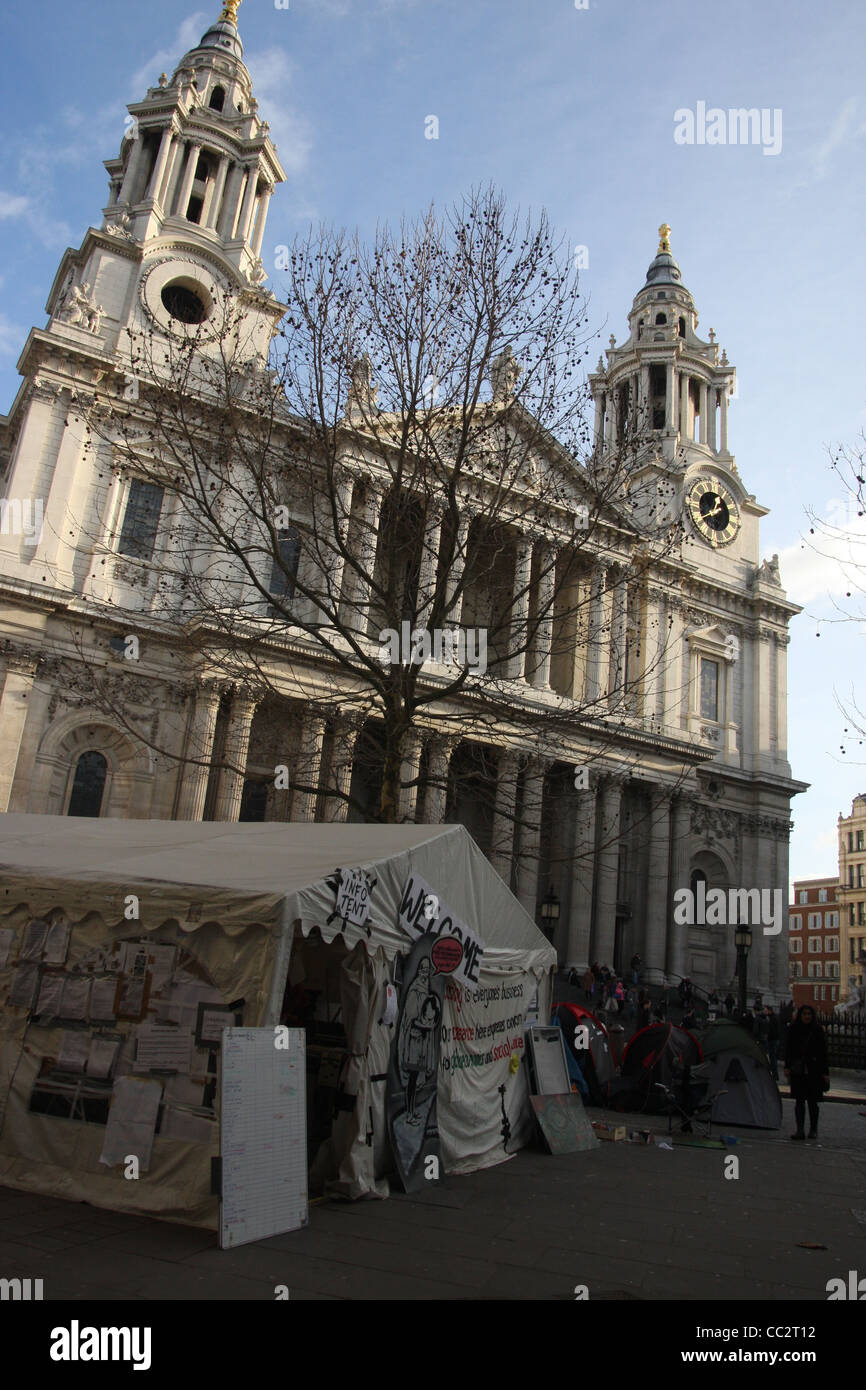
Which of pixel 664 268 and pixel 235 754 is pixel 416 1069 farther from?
pixel 664 268

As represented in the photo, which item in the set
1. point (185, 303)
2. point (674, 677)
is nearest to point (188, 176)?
point (185, 303)

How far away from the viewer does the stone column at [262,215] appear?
38.0m

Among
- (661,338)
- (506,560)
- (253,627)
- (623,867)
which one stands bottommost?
(623,867)

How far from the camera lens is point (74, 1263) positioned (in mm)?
5965

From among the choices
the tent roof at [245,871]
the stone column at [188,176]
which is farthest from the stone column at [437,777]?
the stone column at [188,176]

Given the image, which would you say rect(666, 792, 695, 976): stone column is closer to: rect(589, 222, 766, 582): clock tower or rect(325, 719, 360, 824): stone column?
rect(589, 222, 766, 582): clock tower

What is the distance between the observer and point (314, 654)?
28.5 m

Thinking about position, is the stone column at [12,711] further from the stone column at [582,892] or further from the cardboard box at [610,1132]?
the cardboard box at [610,1132]

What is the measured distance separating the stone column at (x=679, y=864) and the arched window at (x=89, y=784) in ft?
67.9

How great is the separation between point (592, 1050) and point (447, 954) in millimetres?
7914
